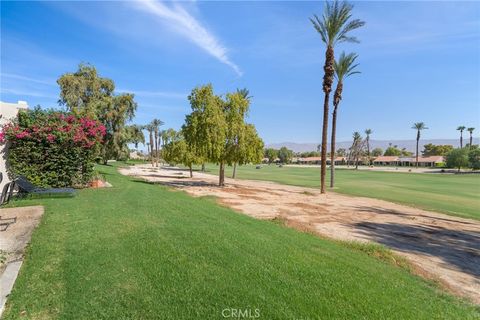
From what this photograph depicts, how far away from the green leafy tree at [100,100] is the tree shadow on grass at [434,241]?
2254 centimetres

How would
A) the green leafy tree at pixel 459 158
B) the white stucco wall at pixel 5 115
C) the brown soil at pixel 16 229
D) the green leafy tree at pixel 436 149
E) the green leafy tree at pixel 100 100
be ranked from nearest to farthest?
the brown soil at pixel 16 229
the white stucco wall at pixel 5 115
the green leafy tree at pixel 100 100
the green leafy tree at pixel 459 158
the green leafy tree at pixel 436 149

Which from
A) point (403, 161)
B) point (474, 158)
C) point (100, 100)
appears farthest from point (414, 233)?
point (403, 161)

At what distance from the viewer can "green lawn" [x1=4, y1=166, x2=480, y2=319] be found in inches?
141

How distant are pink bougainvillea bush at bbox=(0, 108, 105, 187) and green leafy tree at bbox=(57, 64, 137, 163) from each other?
1070 centimetres

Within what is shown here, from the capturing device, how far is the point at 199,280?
168 inches

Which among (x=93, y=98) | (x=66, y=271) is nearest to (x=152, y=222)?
(x=66, y=271)

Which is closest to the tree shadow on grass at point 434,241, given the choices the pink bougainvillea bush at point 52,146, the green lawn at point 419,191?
the green lawn at point 419,191

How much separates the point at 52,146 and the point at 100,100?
14096 millimetres

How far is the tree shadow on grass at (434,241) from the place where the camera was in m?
7.65

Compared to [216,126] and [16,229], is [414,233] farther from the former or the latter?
[216,126]

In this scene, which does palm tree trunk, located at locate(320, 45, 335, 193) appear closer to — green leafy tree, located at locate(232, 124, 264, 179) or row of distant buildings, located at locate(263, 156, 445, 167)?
green leafy tree, located at locate(232, 124, 264, 179)

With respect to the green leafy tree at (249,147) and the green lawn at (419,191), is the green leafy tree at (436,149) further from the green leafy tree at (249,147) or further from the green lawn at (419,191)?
the green leafy tree at (249,147)

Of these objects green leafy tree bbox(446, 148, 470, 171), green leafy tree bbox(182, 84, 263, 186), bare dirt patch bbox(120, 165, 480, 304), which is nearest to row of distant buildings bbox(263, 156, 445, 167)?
green leafy tree bbox(446, 148, 470, 171)

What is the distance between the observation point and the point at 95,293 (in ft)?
12.6
